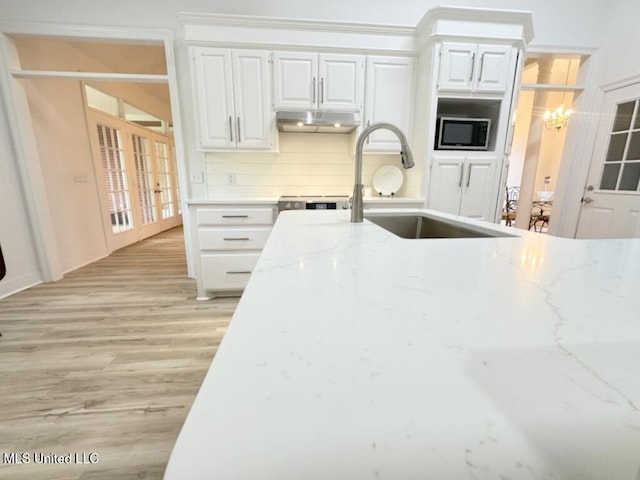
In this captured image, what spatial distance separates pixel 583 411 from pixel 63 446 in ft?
5.70

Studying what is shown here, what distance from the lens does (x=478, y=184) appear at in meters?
2.62

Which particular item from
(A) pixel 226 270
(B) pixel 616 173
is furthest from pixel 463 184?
(A) pixel 226 270

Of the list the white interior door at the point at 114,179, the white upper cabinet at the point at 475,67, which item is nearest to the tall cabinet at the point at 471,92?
the white upper cabinet at the point at 475,67

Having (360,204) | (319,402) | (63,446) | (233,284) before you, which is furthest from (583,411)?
(233,284)

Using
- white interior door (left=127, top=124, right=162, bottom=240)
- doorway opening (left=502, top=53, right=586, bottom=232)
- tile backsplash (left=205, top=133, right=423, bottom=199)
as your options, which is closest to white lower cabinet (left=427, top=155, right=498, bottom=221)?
tile backsplash (left=205, top=133, right=423, bottom=199)

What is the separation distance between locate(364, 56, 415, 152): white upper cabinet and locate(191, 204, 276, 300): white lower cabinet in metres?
1.28

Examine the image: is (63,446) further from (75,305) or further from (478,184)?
(478,184)

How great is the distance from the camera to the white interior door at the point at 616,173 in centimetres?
262

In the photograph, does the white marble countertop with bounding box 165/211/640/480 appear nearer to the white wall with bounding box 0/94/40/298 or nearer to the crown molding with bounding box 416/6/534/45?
the crown molding with bounding box 416/6/534/45

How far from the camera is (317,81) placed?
2.57 m

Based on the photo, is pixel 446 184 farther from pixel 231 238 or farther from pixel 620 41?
pixel 620 41

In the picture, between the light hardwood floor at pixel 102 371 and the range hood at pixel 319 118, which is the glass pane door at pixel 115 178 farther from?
the range hood at pixel 319 118

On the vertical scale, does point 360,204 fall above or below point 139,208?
above

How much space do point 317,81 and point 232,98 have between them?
0.80m
